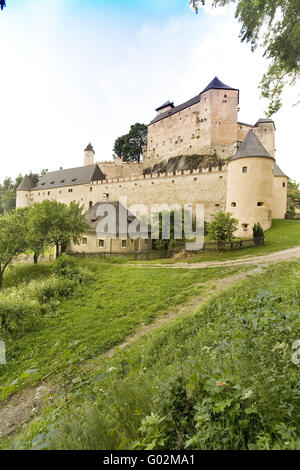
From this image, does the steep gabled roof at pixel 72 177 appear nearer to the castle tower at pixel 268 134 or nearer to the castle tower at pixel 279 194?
the castle tower at pixel 268 134

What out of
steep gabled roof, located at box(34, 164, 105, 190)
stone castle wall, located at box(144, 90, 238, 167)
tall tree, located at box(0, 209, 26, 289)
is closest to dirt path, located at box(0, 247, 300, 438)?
tall tree, located at box(0, 209, 26, 289)

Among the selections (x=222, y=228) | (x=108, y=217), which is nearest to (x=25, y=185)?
(x=108, y=217)

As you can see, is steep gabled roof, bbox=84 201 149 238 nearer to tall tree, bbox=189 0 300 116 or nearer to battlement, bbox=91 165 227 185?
battlement, bbox=91 165 227 185

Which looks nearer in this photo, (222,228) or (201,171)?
(222,228)

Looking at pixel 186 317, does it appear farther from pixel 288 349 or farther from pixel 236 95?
pixel 236 95

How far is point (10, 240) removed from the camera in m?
16.7

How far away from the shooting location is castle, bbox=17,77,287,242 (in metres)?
19.2

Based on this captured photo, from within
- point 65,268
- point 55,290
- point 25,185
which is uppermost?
point 25,185

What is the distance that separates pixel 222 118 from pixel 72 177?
27.6 meters

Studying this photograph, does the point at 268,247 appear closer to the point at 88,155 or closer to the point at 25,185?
the point at 88,155

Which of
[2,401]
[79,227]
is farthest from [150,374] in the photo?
[79,227]

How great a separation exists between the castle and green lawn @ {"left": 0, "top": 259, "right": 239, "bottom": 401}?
37.4ft
